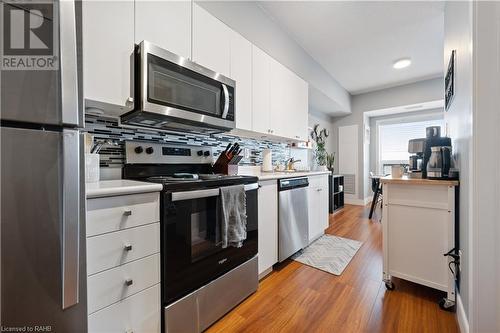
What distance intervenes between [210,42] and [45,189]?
1528 mm

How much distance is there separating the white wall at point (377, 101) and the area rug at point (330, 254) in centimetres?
282

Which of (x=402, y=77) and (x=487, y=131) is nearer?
(x=487, y=131)

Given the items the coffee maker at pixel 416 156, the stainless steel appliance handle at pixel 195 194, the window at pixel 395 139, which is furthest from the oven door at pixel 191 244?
the window at pixel 395 139

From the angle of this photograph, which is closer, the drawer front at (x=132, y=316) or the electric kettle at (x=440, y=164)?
the drawer front at (x=132, y=316)

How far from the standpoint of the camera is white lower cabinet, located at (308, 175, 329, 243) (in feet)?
8.68

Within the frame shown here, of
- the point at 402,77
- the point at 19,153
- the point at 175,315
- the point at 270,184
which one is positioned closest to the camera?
the point at 19,153

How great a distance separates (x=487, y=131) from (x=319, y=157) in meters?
3.56

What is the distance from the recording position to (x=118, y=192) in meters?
0.93

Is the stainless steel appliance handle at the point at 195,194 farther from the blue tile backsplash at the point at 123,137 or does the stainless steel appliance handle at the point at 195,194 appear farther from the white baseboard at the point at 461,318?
the white baseboard at the point at 461,318

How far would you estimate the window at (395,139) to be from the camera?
5.01 m

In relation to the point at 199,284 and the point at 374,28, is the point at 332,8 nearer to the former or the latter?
the point at 374,28

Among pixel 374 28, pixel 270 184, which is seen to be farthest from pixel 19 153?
pixel 374 28

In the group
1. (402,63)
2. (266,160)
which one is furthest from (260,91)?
A: (402,63)

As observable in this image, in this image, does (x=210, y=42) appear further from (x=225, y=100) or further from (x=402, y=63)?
(x=402, y=63)
